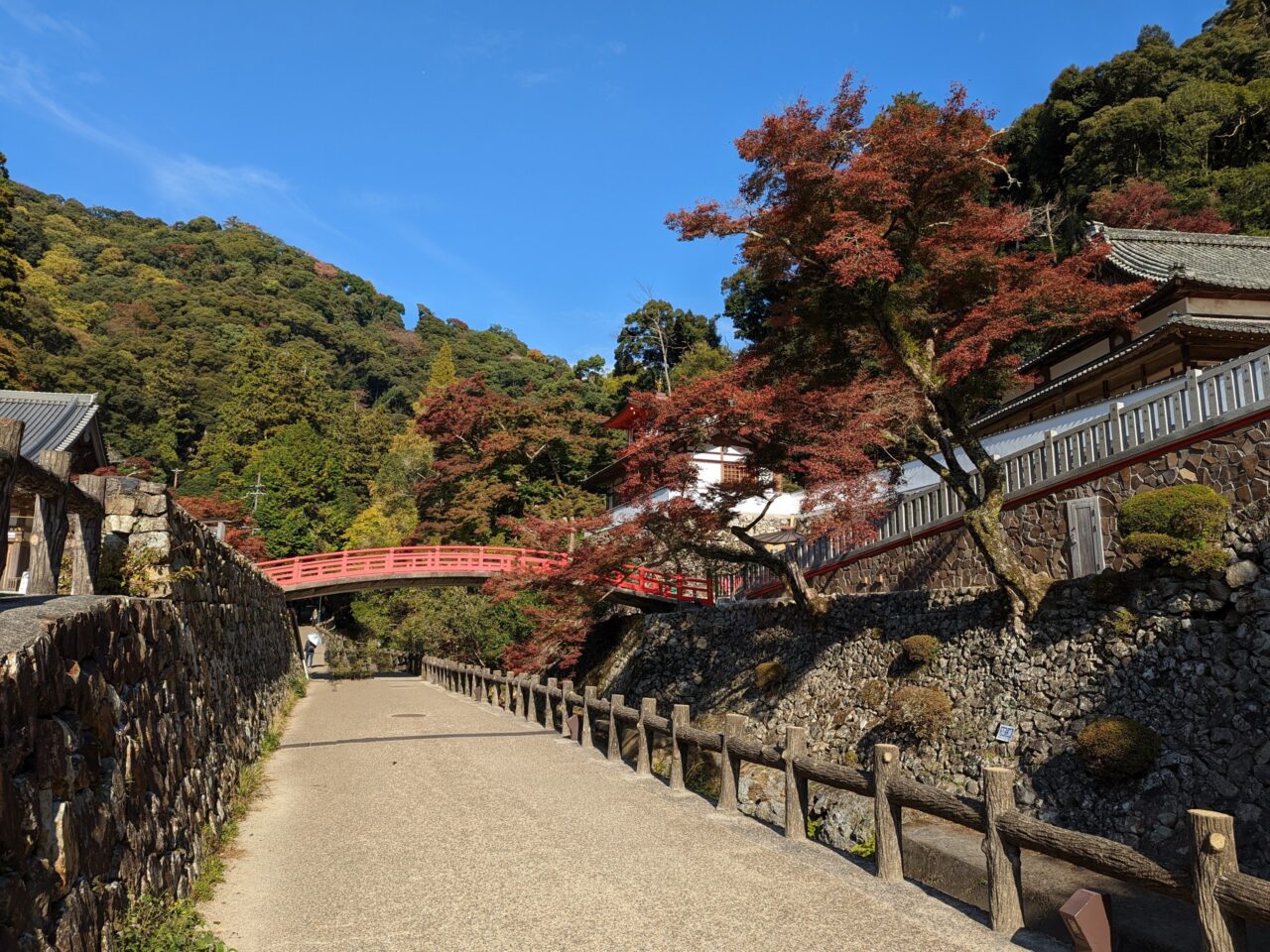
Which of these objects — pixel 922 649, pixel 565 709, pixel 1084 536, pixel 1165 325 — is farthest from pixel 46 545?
pixel 1165 325

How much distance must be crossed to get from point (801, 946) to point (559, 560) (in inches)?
654

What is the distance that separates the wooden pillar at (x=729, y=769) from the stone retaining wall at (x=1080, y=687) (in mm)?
2823

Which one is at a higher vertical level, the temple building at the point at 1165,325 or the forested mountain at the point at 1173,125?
the forested mountain at the point at 1173,125

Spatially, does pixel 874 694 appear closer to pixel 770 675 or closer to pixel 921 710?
pixel 921 710

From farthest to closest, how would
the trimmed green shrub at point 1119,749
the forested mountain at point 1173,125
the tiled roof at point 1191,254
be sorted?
the forested mountain at point 1173,125, the tiled roof at point 1191,254, the trimmed green shrub at point 1119,749

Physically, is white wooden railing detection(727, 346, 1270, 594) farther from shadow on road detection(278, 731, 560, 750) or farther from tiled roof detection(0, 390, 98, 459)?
tiled roof detection(0, 390, 98, 459)

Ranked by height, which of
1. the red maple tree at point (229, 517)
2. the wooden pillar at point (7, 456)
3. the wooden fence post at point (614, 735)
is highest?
the red maple tree at point (229, 517)

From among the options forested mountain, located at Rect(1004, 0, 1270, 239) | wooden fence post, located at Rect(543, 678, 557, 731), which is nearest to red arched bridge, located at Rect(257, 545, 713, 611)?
wooden fence post, located at Rect(543, 678, 557, 731)

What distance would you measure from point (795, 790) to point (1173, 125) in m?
36.0

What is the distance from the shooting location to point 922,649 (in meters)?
11.1

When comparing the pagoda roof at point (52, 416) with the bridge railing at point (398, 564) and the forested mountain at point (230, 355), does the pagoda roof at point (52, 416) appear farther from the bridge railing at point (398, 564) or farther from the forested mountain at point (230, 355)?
the forested mountain at point (230, 355)

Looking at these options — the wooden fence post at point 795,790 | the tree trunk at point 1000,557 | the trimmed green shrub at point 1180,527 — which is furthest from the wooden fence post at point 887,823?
the tree trunk at point 1000,557

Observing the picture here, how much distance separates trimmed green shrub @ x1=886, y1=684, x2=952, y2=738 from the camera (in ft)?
33.5

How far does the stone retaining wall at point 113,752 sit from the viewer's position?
9.14 ft
